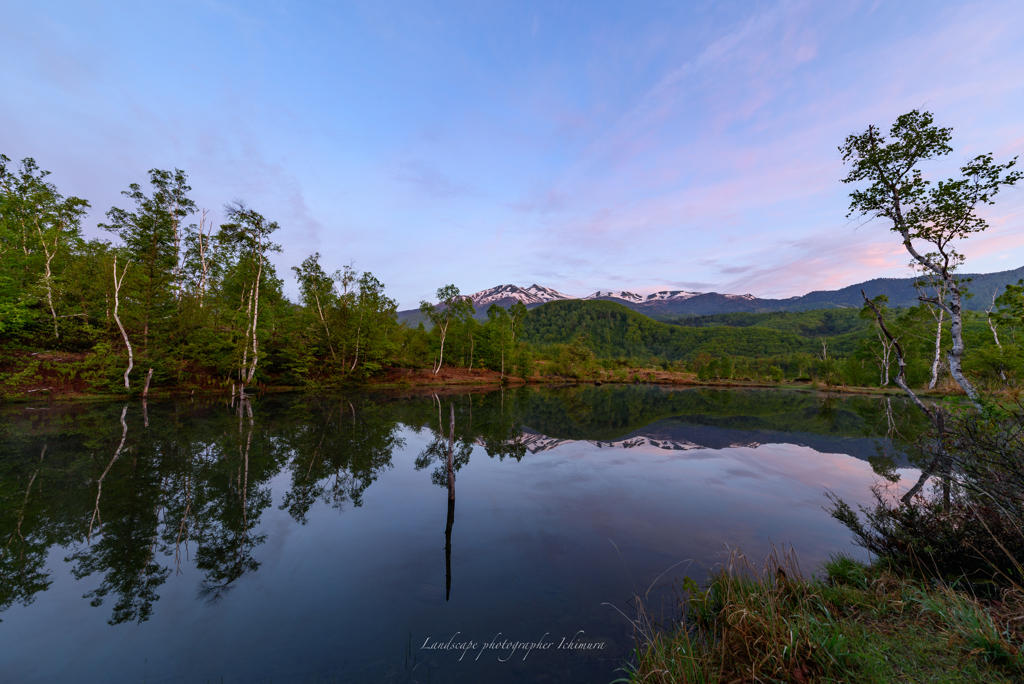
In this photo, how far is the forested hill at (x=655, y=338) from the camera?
Answer: 150 metres

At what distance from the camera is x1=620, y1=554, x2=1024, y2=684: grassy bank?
10.2 feet

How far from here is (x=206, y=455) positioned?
12.0 m

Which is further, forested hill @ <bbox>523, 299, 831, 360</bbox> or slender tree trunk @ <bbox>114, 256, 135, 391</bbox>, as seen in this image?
forested hill @ <bbox>523, 299, 831, 360</bbox>

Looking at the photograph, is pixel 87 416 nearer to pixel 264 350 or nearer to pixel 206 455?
pixel 206 455

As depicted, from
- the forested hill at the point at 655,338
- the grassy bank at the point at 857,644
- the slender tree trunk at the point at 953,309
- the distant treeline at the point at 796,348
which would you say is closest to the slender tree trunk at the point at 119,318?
the grassy bank at the point at 857,644

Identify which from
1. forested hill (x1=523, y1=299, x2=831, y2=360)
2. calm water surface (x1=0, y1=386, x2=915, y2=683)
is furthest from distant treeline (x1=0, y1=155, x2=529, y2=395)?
forested hill (x1=523, y1=299, x2=831, y2=360)

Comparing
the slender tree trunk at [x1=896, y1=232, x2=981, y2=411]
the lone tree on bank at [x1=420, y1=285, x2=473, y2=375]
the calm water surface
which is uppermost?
the lone tree on bank at [x1=420, y1=285, x2=473, y2=375]

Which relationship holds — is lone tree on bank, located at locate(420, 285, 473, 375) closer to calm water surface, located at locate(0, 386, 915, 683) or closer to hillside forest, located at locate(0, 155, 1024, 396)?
hillside forest, located at locate(0, 155, 1024, 396)

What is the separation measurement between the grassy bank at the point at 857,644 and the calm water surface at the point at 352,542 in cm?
116

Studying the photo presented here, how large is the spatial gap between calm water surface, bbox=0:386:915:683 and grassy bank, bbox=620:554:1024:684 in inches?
45.5

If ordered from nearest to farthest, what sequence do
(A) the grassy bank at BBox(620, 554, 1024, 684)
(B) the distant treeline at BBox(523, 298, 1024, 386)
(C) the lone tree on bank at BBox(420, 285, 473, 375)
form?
(A) the grassy bank at BBox(620, 554, 1024, 684) → (B) the distant treeline at BBox(523, 298, 1024, 386) → (C) the lone tree on bank at BBox(420, 285, 473, 375)

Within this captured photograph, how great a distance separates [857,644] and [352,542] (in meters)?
8.35

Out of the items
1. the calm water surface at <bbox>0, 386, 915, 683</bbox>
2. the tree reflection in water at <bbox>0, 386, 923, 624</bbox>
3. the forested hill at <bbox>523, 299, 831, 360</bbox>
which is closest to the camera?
the calm water surface at <bbox>0, 386, 915, 683</bbox>

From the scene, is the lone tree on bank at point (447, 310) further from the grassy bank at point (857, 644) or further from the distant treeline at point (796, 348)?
the grassy bank at point (857, 644)
